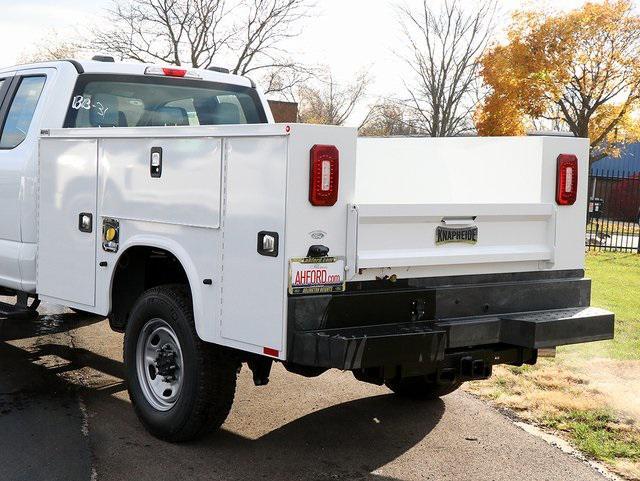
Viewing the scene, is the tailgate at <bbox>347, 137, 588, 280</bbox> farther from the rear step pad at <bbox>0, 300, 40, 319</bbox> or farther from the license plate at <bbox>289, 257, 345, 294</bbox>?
the rear step pad at <bbox>0, 300, 40, 319</bbox>

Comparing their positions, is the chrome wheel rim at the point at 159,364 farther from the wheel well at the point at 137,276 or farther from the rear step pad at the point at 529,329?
the rear step pad at the point at 529,329

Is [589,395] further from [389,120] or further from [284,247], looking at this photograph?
[389,120]

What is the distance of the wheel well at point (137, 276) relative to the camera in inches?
203

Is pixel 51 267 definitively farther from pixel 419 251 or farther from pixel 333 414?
pixel 419 251

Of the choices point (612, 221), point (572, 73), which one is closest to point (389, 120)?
point (572, 73)

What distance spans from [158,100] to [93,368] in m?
2.24

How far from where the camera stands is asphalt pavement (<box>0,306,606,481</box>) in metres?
4.59

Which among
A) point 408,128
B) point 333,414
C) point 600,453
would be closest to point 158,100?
point 333,414

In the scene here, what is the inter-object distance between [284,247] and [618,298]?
25.5 feet

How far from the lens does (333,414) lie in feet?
18.6

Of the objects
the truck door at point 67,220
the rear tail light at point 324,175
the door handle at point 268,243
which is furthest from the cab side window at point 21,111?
the rear tail light at point 324,175

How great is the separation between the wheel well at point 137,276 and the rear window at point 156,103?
4.77ft

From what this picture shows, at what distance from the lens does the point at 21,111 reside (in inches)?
257

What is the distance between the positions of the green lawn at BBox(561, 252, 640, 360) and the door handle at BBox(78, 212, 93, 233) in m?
4.36
